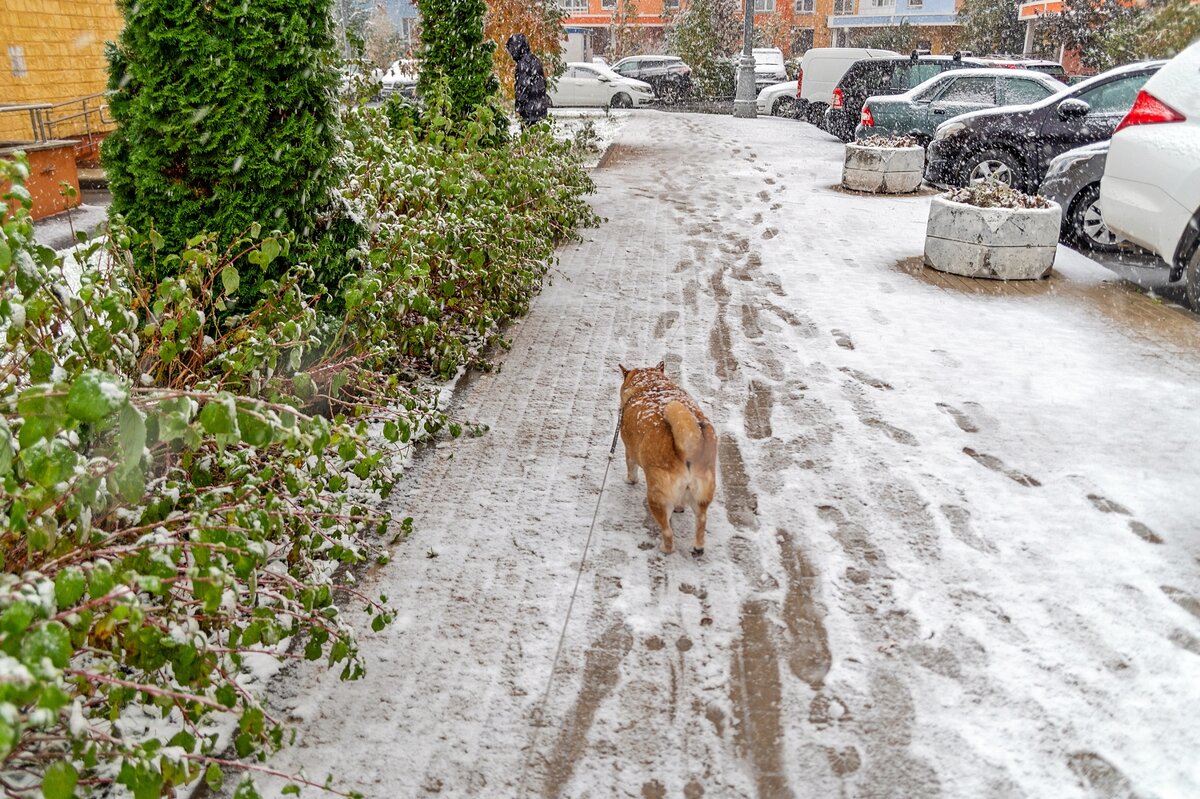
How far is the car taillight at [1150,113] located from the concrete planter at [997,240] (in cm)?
89

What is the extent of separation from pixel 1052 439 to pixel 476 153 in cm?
469

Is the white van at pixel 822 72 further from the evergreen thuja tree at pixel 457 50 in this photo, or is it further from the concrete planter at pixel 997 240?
the concrete planter at pixel 997 240

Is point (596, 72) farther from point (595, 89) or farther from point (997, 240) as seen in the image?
point (997, 240)

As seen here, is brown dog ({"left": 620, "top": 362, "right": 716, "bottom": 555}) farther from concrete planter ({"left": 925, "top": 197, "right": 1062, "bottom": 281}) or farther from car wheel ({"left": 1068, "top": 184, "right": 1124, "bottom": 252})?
car wheel ({"left": 1068, "top": 184, "right": 1124, "bottom": 252})

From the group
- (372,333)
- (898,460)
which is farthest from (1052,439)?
(372,333)

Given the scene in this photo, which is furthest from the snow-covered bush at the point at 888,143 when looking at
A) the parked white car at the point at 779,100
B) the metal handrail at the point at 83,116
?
the parked white car at the point at 779,100

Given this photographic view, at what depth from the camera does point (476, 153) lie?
23.0 feet

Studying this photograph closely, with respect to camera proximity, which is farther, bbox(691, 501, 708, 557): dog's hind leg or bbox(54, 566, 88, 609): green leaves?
bbox(691, 501, 708, 557): dog's hind leg

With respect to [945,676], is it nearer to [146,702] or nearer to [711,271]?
[146,702]

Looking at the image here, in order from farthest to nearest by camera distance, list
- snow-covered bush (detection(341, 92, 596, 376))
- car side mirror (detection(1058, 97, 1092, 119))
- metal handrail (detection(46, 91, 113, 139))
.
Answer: metal handrail (detection(46, 91, 113, 139))
car side mirror (detection(1058, 97, 1092, 119))
snow-covered bush (detection(341, 92, 596, 376))

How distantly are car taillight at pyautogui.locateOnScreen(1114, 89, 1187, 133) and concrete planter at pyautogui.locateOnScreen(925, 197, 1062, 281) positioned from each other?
2.91 ft

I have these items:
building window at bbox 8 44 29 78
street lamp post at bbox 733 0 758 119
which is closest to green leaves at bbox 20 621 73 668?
building window at bbox 8 44 29 78

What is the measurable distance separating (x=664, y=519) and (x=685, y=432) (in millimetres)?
382

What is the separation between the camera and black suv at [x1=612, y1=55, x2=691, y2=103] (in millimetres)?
32000
